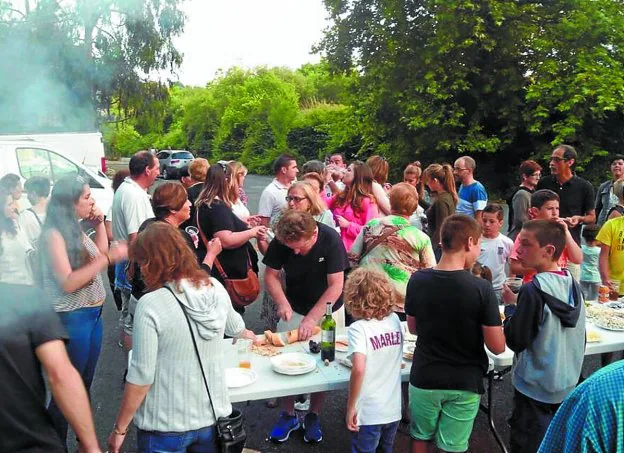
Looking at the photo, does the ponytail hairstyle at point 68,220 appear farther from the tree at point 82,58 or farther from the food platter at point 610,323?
the food platter at point 610,323

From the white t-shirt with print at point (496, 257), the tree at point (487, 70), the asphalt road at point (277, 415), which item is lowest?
the asphalt road at point (277, 415)

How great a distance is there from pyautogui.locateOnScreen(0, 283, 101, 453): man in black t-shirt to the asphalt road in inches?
77.6

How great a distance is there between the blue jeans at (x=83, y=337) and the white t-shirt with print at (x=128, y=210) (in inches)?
41.8

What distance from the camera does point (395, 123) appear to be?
696 inches

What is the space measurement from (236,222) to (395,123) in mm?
14284

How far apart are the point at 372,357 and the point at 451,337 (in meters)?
0.44

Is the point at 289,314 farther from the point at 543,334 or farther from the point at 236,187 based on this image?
the point at 236,187

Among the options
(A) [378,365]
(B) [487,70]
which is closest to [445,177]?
(A) [378,365]

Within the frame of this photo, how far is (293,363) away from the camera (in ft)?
10.2

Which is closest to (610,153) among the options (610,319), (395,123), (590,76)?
(590,76)

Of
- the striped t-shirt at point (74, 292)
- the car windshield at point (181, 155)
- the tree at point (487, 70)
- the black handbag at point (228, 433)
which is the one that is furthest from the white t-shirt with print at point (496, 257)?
the car windshield at point (181, 155)

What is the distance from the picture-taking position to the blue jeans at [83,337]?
10.0ft

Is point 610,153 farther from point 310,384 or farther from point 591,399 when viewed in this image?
point 591,399

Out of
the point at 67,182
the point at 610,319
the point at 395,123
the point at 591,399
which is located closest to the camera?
the point at 591,399
